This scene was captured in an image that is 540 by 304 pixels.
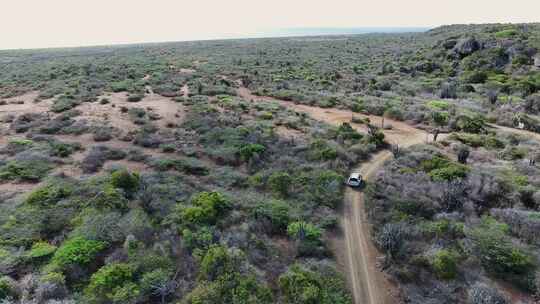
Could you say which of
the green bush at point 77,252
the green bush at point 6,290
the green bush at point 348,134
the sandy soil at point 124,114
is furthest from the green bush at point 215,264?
the sandy soil at point 124,114

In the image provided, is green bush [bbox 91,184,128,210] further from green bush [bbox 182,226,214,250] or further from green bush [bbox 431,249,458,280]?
green bush [bbox 431,249,458,280]

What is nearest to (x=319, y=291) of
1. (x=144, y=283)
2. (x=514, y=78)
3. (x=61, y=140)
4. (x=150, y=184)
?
(x=144, y=283)

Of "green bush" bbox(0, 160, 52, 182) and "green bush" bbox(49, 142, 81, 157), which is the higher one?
"green bush" bbox(49, 142, 81, 157)

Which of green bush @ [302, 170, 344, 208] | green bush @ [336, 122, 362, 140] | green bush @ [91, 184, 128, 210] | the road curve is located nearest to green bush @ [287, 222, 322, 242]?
the road curve

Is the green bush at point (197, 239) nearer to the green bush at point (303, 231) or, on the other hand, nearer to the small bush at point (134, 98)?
the green bush at point (303, 231)

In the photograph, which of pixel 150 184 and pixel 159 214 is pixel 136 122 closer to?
pixel 150 184

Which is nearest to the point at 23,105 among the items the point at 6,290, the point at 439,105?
the point at 6,290
